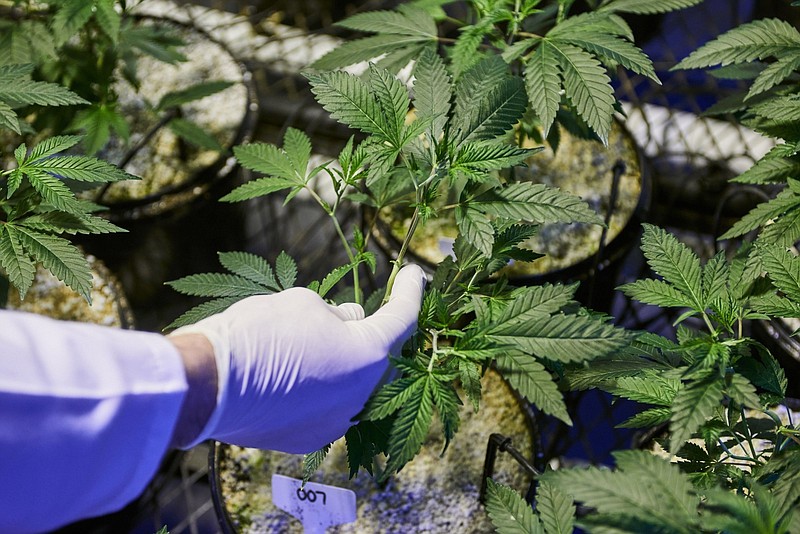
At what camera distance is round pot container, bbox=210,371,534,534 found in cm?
120

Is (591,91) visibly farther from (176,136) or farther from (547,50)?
(176,136)

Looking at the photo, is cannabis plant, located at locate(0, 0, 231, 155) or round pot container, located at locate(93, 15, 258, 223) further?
round pot container, located at locate(93, 15, 258, 223)

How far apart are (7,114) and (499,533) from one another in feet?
2.50

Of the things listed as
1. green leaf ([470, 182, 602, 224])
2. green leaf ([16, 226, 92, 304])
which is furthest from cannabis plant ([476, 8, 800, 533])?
green leaf ([16, 226, 92, 304])

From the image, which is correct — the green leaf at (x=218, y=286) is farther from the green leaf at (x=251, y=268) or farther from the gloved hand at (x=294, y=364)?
the gloved hand at (x=294, y=364)

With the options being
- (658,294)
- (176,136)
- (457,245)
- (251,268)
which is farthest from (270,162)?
(176,136)

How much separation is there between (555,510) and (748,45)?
0.62 metres

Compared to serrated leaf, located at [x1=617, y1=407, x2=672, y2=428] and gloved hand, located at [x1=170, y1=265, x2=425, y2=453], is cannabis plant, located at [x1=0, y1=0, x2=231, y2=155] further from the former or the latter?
serrated leaf, located at [x1=617, y1=407, x2=672, y2=428]

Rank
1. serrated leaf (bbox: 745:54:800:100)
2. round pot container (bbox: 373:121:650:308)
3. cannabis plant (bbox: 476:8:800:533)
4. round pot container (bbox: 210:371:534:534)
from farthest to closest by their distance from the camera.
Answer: round pot container (bbox: 373:121:650:308)
round pot container (bbox: 210:371:534:534)
serrated leaf (bbox: 745:54:800:100)
cannabis plant (bbox: 476:8:800:533)

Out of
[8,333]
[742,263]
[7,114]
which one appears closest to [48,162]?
[7,114]

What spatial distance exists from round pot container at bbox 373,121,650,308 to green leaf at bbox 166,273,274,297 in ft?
1.43

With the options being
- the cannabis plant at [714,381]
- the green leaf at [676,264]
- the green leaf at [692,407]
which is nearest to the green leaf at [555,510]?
the cannabis plant at [714,381]

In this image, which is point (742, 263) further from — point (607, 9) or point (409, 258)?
point (409, 258)

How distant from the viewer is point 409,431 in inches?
28.6
